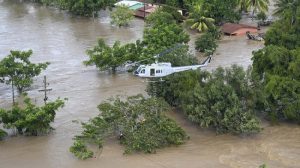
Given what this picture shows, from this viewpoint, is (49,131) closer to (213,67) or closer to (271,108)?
(271,108)

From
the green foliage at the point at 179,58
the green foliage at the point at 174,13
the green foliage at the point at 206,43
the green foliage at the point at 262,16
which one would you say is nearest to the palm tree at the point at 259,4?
the green foliage at the point at 262,16

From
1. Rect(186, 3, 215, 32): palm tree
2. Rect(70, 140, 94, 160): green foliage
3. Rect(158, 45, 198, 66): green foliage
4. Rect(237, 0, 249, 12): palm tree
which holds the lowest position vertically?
Rect(70, 140, 94, 160): green foliage

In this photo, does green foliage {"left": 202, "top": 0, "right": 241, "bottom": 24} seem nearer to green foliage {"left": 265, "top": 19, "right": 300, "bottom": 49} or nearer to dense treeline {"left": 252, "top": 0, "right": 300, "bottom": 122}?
green foliage {"left": 265, "top": 19, "right": 300, "bottom": 49}

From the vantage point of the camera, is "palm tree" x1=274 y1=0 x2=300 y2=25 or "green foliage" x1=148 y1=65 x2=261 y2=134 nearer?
"green foliage" x1=148 y1=65 x2=261 y2=134

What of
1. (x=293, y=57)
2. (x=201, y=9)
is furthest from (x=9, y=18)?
(x=293, y=57)

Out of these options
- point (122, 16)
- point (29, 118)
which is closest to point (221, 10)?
point (122, 16)

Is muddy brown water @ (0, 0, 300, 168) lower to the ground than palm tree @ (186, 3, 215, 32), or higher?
lower

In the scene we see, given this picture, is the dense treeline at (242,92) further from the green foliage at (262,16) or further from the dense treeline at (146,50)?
the green foliage at (262,16)

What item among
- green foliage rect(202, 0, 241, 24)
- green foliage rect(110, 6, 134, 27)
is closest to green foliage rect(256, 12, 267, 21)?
→ green foliage rect(202, 0, 241, 24)
